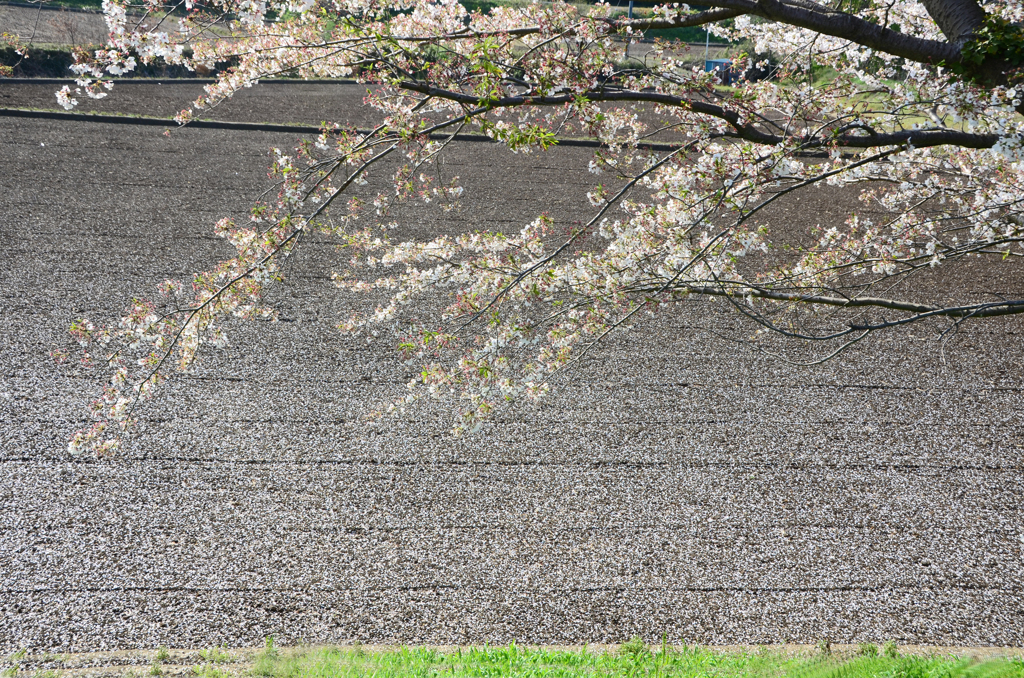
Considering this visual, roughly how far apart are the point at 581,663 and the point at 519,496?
48.8 inches

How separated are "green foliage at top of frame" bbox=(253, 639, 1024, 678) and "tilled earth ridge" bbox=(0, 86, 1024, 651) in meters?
0.14

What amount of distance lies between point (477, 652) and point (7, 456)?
3.40 meters

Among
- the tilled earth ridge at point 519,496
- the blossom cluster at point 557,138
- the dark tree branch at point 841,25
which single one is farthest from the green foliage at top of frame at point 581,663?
the dark tree branch at point 841,25

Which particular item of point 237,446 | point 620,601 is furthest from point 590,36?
point 237,446

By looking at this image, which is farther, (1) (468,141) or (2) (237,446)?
(1) (468,141)

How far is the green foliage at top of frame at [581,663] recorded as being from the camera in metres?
2.99

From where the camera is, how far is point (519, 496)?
4199 mm

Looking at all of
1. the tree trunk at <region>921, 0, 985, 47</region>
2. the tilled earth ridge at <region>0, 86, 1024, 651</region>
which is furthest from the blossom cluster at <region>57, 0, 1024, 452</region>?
the tilled earth ridge at <region>0, 86, 1024, 651</region>

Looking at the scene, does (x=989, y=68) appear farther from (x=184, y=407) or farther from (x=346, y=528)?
(x=184, y=407)

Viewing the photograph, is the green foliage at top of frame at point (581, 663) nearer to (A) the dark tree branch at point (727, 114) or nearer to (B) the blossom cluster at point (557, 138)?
(B) the blossom cluster at point (557, 138)

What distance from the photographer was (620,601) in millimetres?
3510

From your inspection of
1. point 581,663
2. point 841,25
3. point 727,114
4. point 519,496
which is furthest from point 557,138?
point 581,663

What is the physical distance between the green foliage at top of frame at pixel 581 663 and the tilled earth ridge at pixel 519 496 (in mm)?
137

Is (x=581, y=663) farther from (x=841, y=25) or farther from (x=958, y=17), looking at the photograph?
(x=958, y=17)
